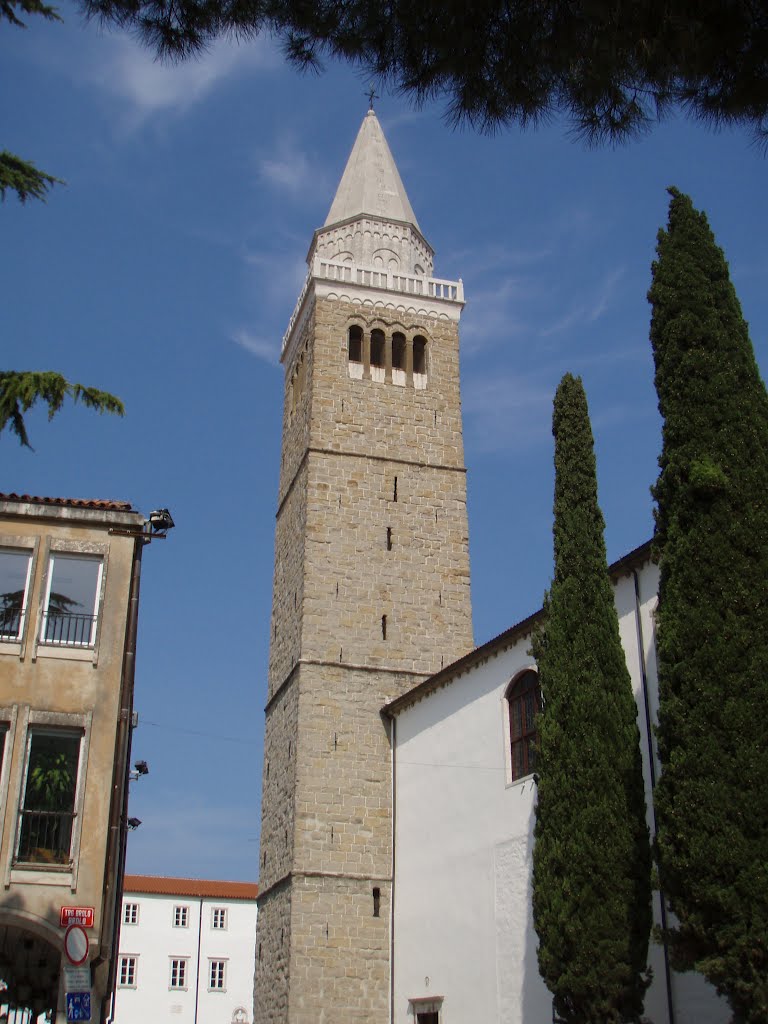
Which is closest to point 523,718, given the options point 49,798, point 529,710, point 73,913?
point 529,710

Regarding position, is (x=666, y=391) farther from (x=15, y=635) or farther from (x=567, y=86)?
(x=15, y=635)

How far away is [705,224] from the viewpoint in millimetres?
14812

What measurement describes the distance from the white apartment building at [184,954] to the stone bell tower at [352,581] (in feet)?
90.0

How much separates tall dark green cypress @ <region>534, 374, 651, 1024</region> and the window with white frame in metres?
41.4

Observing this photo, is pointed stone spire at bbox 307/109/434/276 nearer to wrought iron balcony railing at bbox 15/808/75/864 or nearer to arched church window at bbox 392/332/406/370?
arched church window at bbox 392/332/406/370

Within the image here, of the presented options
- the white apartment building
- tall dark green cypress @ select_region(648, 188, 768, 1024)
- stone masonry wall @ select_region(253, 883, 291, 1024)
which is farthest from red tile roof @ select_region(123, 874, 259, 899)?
tall dark green cypress @ select_region(648, 188, 768, 1024)

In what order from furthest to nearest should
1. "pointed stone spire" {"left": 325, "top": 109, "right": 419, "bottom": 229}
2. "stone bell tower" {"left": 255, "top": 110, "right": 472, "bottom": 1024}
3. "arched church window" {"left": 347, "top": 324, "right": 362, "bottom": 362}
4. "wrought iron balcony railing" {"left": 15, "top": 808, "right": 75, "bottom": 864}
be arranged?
1. "pointed stone spire" {"left": 325, "top": 109, "right": 419, "bottom": 229}
2. "arched church window" {"left": 347, "top": 324, "right": 362, "bottom": 362}
3. "stone bell tower" {"left": 255, "top": 110, "right": 472, "bottom": 1024}
4. "wrought iron balcony railing" {"left": 15, "top": 808, "right": 75, "bottom": 864}

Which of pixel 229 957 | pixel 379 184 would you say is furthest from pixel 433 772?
pixel 229 957

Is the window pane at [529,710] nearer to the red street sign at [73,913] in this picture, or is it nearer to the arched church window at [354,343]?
the red street sign at [73,913]

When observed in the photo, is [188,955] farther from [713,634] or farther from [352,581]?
[713,634]

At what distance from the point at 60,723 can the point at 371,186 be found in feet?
80.8

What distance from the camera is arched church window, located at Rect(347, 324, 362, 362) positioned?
1233 inches

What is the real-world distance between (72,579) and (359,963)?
12.2 metres

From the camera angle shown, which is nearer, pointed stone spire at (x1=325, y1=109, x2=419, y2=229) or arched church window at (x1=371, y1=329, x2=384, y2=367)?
arched church window at (x1=371, y1=329, x2=384, y2=367)
